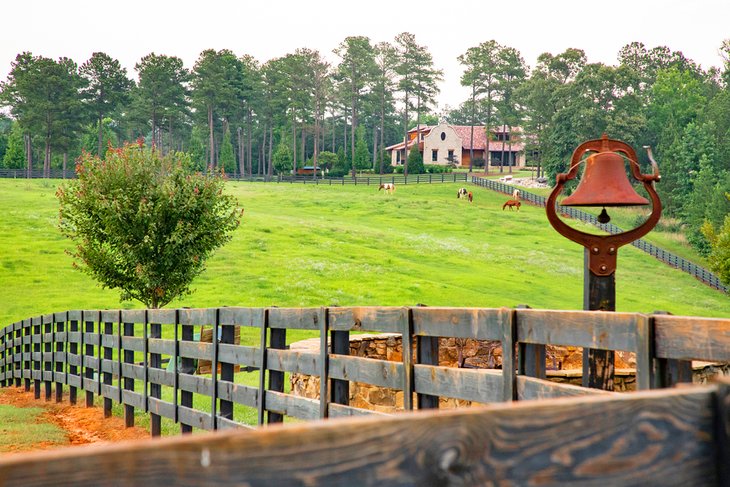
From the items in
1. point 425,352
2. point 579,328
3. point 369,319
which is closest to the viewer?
point 579,328

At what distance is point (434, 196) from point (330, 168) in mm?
36755

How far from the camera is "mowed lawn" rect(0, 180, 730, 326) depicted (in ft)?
117

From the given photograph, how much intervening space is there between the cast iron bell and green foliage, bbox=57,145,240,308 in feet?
51.1

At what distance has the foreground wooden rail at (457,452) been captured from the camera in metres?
1.60

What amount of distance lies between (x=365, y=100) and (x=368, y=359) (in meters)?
111

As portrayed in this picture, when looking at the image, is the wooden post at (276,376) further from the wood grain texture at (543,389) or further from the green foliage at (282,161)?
the green foliage at (282,161)

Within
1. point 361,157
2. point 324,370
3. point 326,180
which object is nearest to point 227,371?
point 324,370

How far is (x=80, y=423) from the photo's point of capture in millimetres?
12352

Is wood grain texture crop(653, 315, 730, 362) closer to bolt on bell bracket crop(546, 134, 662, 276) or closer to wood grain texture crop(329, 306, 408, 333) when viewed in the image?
wood grain texture crop(329, 306, 408, 333)

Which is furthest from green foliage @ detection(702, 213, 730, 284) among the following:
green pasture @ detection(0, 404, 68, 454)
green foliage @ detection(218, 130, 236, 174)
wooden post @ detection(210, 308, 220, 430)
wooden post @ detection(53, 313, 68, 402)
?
green foliage @ detection(218, 130, 236, 174)

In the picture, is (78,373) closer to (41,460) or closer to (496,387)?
(496,387)

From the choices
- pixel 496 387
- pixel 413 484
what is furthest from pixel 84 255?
pixel 413 484

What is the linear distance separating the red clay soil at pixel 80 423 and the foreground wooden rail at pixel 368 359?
0.98ft

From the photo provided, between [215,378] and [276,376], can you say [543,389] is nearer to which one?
[276,376]
